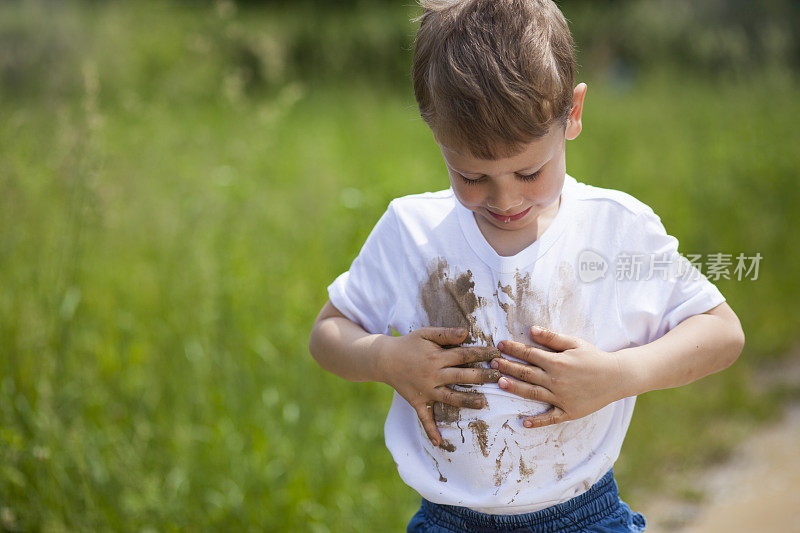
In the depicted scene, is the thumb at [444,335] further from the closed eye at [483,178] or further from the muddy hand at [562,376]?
the closed eye at [483,178]

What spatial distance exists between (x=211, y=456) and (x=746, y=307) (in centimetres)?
316

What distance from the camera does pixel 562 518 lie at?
1562 mm

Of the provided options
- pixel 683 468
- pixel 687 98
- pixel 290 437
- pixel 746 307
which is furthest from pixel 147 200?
pixel 687 98

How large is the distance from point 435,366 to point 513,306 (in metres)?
0.19

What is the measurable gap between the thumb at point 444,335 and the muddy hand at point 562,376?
8 cm

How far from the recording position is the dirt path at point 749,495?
3.08 meters

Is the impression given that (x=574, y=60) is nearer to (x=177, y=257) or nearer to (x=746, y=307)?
(x=177, y=257)

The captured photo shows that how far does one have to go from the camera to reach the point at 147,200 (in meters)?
4.10

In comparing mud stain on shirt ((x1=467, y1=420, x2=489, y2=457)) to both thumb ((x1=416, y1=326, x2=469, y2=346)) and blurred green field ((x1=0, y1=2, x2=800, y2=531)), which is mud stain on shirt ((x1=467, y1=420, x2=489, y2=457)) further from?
blurred green field ((x1=0, y1=2, x2=800, y2=531))

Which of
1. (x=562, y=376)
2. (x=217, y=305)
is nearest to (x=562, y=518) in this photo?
(x=562, y=376)

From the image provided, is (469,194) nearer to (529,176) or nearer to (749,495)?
(529,176)

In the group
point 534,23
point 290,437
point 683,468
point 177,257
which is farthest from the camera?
point 177,257

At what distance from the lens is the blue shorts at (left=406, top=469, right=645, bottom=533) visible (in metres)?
1.55

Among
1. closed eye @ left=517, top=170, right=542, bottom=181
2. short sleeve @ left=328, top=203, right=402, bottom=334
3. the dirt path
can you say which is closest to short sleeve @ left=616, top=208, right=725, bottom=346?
closed eye @ left=517, top=170, right=542, bottom=181
